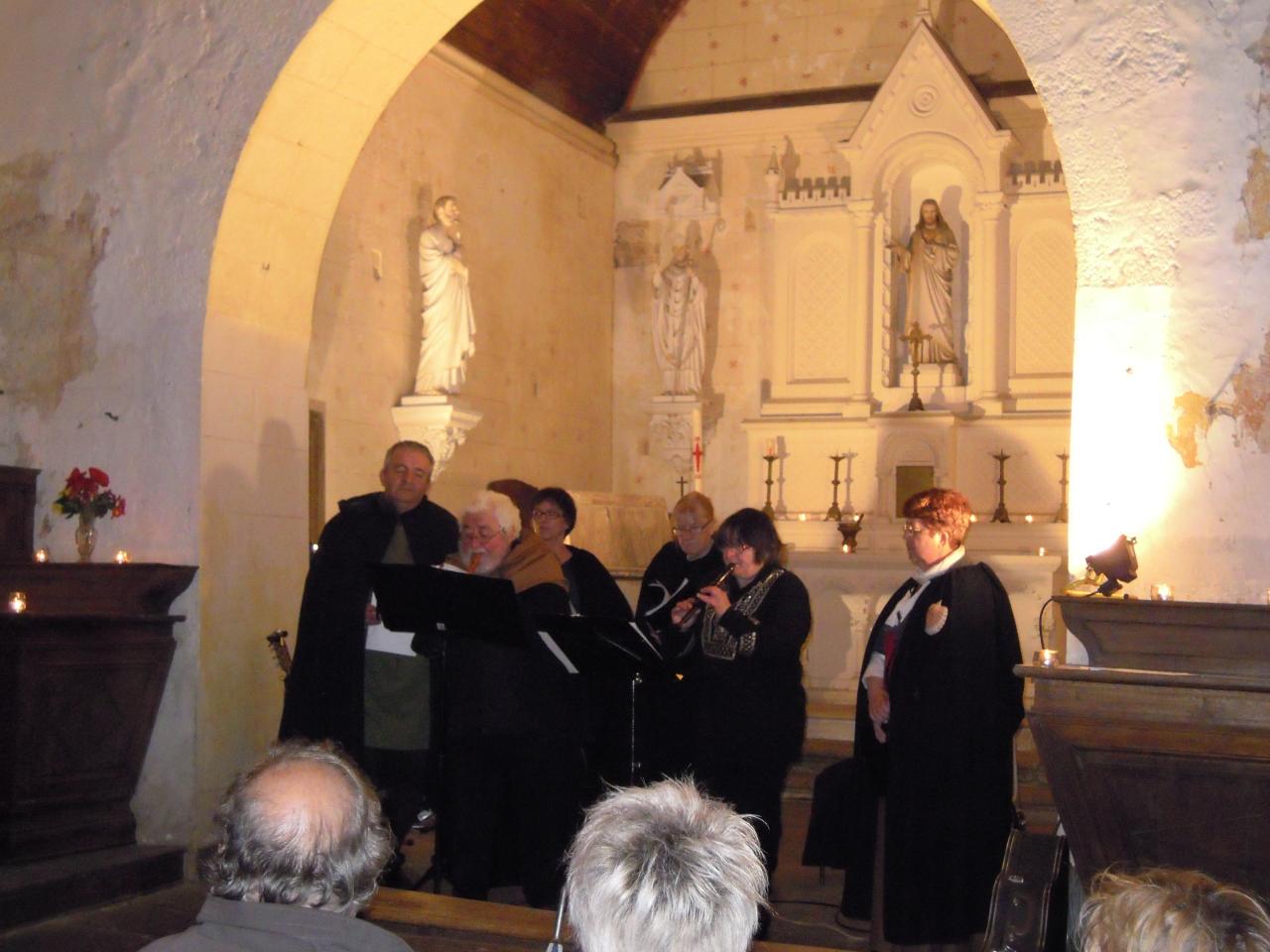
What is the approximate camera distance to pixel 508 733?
4.92m

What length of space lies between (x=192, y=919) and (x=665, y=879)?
3792 mm

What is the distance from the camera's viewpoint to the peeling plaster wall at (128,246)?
5836 mm

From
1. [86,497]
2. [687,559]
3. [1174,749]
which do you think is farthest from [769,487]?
[1174,749]

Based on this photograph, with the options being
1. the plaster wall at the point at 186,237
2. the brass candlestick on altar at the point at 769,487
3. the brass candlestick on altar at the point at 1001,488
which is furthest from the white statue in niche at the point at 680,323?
the plaster wall at the point at 186,237

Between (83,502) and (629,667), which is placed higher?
(83,502)

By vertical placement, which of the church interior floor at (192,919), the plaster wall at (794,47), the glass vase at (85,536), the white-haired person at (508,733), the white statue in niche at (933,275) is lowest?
the church interior floor at (192,919)

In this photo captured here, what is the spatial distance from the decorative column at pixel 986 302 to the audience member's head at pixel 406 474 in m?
7.51

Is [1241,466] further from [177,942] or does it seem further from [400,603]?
[177,942]

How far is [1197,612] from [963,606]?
814 millimetres

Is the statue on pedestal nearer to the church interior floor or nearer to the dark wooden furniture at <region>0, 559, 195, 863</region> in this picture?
the church interior floor

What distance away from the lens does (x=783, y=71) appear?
13273 mm

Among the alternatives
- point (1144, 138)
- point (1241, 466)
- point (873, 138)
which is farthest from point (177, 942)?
point (873, 138)

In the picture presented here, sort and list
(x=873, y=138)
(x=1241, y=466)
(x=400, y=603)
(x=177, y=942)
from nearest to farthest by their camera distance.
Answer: (x=177, y=942), (x=1241, y=466), (x=400, y=603), (x=873, y=138)

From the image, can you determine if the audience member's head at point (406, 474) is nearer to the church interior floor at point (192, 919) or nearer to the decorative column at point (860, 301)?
the church interior floor at point (192, 919)
